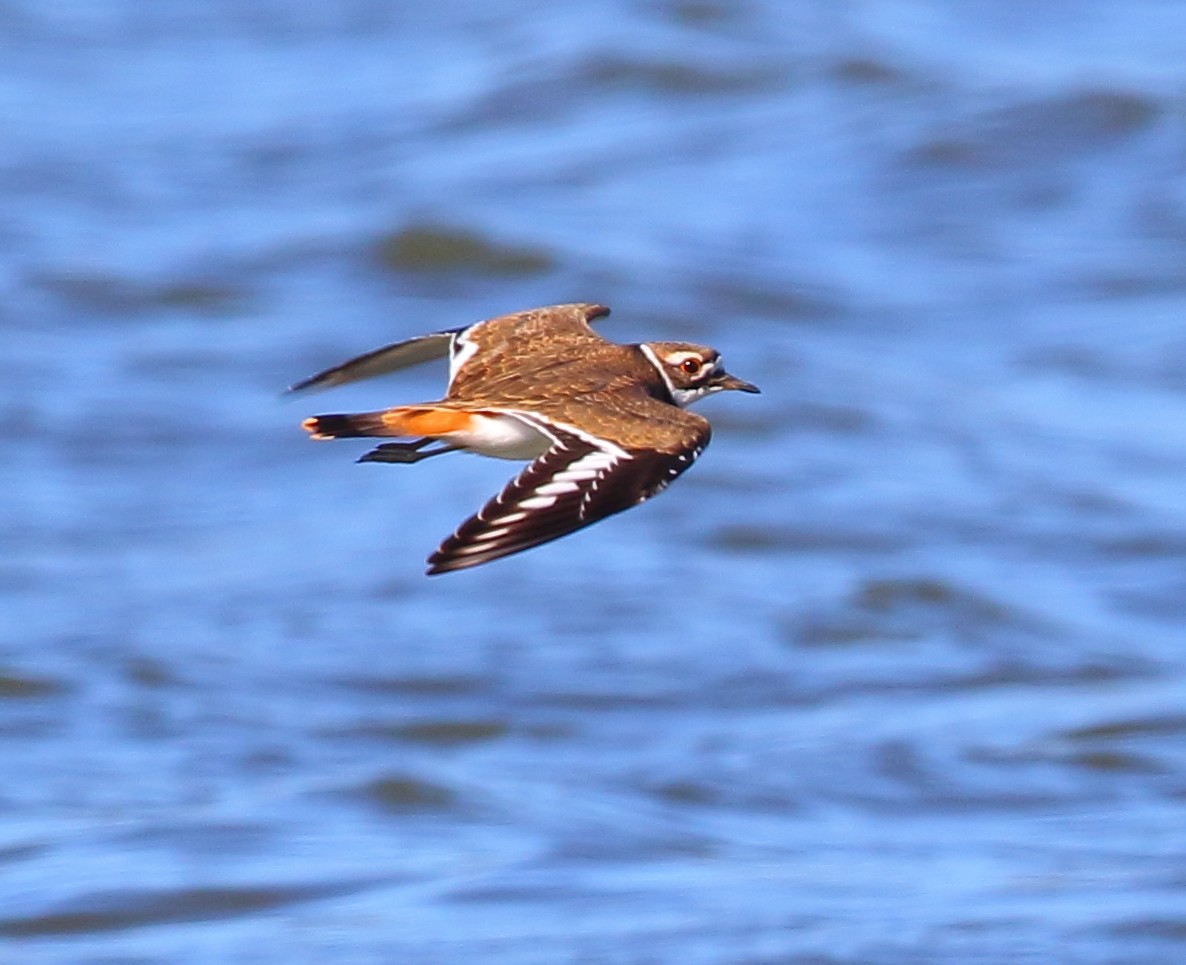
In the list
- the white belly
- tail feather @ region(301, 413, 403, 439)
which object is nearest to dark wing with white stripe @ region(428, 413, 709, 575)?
the white belly

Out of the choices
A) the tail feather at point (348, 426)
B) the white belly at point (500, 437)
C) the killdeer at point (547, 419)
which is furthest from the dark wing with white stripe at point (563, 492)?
the tail feather at point (348, 426)

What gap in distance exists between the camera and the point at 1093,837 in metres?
9.72

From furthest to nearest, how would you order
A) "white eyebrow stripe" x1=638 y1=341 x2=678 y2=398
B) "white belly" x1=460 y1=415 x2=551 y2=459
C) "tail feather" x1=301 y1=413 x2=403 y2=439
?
"white eyebrow stripe" x1=638 y1=341 x2=678 y2=398, "white belly" x1=460 y1=415 x2=551 y2=459, "tail feather" x1=301 y1=413 x2=403 y2=439

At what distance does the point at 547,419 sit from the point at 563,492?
468 mm

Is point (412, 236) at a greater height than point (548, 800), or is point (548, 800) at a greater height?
point (412, 236)

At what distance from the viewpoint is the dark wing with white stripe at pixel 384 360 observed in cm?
563

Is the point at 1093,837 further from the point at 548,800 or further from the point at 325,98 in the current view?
the point at 325,98

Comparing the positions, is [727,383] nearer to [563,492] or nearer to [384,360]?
[384,360]

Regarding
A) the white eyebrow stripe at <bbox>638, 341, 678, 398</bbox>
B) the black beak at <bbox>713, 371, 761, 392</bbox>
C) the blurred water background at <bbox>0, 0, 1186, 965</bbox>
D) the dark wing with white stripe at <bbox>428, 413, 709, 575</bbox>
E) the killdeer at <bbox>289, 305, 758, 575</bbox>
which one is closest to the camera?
the dark wing with white stripe at <bbox>428, 413, 709, 575</bbox>

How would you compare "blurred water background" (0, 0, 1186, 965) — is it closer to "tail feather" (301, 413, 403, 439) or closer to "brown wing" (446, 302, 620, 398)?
"brown wing" (446, 302, 620, 398)

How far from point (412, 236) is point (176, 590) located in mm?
4564

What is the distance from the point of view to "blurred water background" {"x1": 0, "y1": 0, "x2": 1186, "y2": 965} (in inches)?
359

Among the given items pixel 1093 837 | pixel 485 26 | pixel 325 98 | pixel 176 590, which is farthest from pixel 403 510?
pixel 485 26

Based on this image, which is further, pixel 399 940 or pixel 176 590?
pixel 176 590
